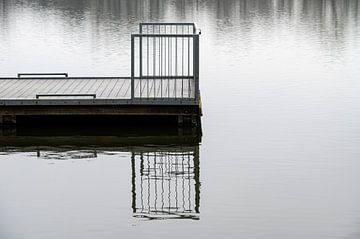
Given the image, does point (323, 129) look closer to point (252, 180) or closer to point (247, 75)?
point (252, 180)

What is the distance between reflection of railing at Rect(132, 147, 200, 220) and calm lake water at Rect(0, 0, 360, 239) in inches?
1.2

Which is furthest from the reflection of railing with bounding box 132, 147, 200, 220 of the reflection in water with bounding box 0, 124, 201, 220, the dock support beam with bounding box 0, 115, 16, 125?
the dock support beam with bounding box 0, 115, 16, 125

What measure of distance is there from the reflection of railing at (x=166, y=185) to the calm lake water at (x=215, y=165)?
30mm

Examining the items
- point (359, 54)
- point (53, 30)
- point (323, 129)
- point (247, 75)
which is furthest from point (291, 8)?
point (323, 129)

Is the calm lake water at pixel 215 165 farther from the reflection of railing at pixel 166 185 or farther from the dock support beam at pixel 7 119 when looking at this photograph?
the dock support beam at pixel 7 119

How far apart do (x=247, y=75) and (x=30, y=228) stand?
14863mm

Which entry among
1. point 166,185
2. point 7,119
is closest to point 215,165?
point 166,185

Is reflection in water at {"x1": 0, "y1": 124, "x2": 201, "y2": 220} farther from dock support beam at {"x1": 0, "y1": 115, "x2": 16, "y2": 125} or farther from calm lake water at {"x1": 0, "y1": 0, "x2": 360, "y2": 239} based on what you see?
dock support beam at {"x1": 0, "y1": 115, "x2": 16, "y2": 125}

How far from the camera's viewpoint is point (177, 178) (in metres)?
14.5

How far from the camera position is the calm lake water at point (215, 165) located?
12.0 meters

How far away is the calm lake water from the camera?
39.2 ft

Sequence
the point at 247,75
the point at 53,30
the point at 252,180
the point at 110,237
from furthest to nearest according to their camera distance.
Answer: the point at 53,30 < the point at 247,75 < the point at 252,180 < the point at 110,237

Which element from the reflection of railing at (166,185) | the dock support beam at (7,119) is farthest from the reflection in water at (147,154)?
the dock support beam at (7,119)

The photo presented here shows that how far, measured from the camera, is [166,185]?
14031 millimetres
